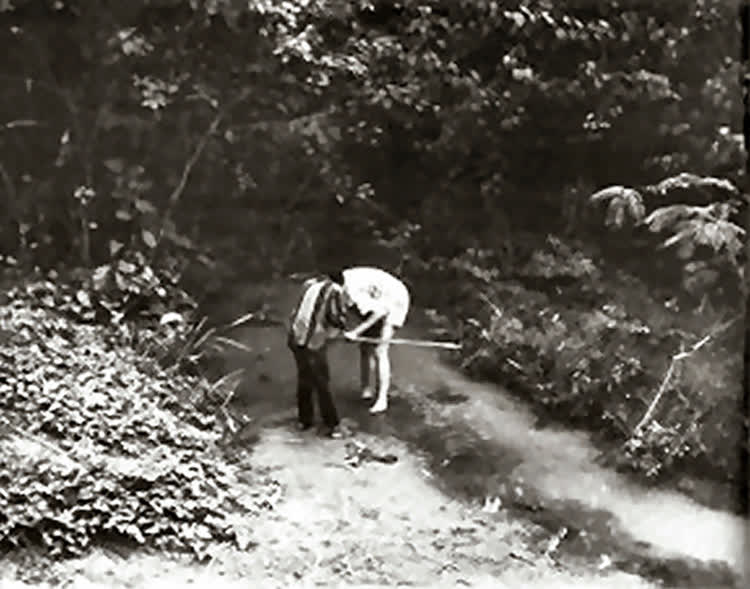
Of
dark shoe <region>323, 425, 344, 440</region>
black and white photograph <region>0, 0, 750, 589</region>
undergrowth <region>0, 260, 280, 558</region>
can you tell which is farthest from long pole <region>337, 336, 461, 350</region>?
undergrowth <region>0, 260, 280, 558</region>

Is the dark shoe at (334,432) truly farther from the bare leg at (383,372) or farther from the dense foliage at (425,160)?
the dense foliage at (425,160)

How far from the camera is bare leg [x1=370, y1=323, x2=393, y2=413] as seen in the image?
7.18 feet

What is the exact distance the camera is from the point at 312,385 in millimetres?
2203

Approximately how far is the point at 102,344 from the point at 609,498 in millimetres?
920

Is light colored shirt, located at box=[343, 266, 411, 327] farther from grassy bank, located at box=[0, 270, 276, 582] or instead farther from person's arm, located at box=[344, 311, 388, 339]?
grassy bank, located at box=[0, 270, 276, 582]

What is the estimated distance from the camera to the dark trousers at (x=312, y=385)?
2.19 metres

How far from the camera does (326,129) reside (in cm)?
228

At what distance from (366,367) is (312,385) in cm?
10

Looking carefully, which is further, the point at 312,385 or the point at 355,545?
the point at 312,385

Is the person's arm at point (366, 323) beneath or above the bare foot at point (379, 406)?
above

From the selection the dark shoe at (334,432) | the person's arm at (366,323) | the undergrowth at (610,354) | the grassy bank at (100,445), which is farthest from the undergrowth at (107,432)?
the undergrowth at (610,354)

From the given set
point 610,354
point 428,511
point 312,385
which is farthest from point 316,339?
point 610,354

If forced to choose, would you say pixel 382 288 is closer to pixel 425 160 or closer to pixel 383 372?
pixel 383 372

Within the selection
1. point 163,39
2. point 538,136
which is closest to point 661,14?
point 538,136
